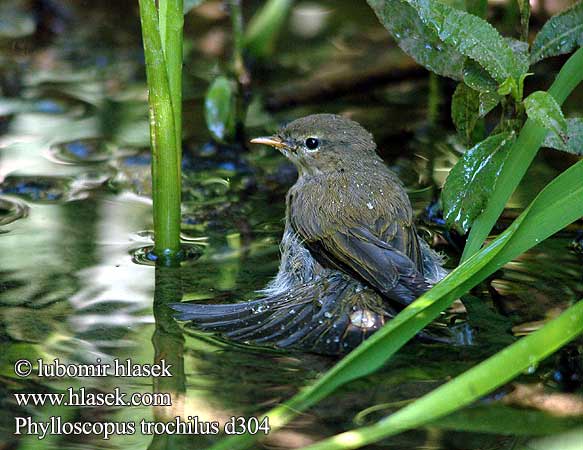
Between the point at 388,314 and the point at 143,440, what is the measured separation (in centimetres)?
106

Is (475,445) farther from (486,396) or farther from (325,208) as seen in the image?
(325,208)

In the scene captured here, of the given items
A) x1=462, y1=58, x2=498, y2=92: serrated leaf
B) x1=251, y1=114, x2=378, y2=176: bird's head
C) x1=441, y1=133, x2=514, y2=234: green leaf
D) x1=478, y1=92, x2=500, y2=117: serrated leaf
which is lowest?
x1=441, y1=133, x2=514, y2=234: green leaf

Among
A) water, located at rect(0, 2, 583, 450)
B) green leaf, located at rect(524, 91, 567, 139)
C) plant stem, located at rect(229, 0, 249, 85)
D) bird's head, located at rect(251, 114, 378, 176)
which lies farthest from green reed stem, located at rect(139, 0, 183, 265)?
plant stem, located at rect(229, 0, 249, 85)

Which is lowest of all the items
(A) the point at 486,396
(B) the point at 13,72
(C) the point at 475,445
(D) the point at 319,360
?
(C) the point at 475,445

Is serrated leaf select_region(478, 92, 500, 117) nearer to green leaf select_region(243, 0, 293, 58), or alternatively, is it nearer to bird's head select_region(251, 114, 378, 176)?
bird's head select_region(251, 114, 378, 176)

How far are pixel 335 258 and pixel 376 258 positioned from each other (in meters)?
0.25

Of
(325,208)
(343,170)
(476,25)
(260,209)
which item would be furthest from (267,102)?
(476,25)

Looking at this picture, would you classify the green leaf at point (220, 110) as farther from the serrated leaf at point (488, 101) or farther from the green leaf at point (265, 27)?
the serrated leaf at point (488, 101)

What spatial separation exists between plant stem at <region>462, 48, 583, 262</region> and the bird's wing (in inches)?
9.8

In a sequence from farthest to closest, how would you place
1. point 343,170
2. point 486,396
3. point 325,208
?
point 343,170 < point 325,208 < point 486,396

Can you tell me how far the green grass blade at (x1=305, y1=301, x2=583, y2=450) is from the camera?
2.66 meters

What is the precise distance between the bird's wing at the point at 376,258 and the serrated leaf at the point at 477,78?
65 cm

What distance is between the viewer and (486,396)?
3258 mm

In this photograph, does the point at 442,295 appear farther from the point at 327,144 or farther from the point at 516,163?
the point at 327,144
